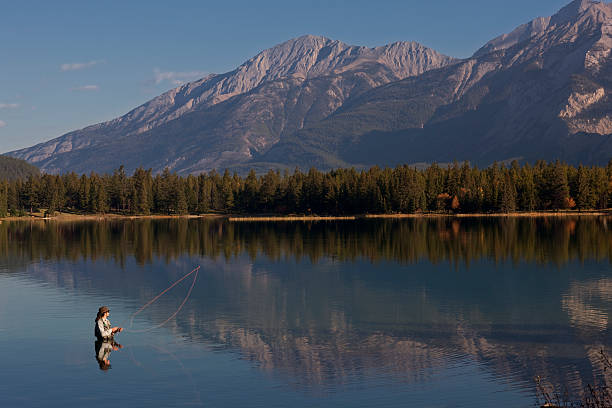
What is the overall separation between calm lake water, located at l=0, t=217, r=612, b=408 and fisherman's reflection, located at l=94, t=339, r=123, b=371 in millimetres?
471

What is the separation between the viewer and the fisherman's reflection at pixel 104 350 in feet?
122

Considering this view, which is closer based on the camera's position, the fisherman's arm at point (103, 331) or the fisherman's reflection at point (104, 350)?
the fisherman's reflection at point (104, 350)

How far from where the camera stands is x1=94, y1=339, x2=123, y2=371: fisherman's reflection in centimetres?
3722

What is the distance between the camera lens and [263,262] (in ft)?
285

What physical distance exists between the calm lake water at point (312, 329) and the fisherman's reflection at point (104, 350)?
47 centimetres

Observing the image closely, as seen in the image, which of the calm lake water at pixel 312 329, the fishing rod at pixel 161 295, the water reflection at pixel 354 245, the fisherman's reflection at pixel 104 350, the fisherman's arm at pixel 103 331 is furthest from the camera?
the water reflection at pixel 354 245

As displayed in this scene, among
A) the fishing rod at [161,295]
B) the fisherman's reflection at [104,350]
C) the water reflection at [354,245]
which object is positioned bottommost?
A: the fisherman's reflection at [104,350]

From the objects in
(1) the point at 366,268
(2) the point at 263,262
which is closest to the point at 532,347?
(1) the point at 366,268

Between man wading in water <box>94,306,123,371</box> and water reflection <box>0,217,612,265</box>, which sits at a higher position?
water reflection <box>0,217,612,265</box>

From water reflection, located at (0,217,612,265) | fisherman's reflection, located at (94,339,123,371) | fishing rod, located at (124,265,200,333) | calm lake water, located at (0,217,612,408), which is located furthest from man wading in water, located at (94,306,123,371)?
water reflection, located at (0,217,612,265)

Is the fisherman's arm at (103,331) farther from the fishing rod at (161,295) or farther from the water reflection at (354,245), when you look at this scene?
the water reflection at (354,245)

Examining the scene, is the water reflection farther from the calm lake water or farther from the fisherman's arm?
the fisherman's arm

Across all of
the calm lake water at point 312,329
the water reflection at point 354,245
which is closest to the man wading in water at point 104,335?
the calm lake water at point 312,329

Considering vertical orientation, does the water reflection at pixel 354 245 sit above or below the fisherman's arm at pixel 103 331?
above
